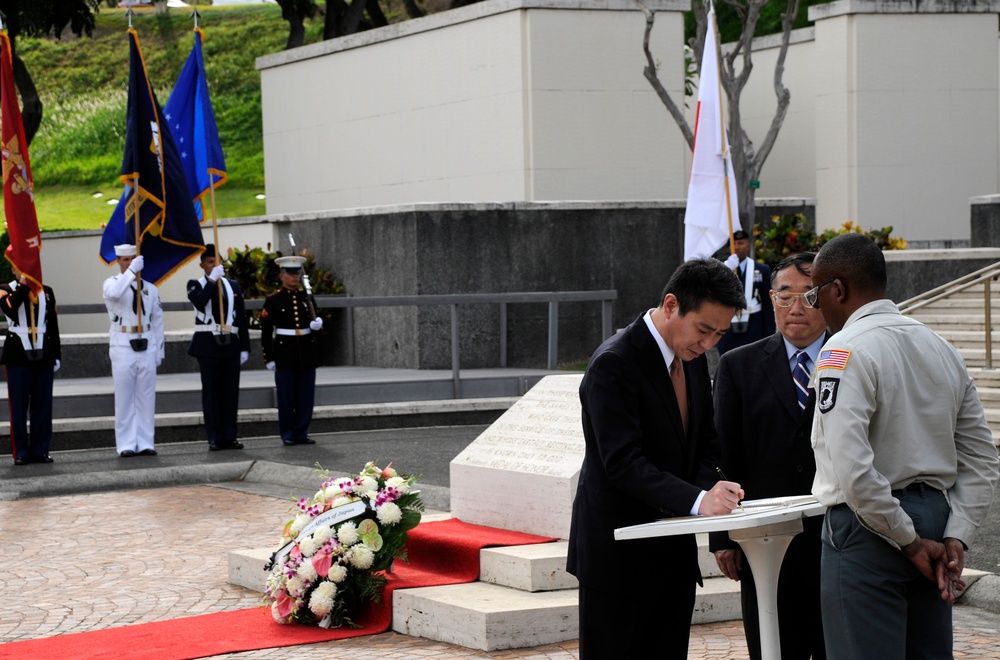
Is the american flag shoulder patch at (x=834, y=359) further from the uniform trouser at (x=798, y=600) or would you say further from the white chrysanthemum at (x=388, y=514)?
the white chrysanthemum at (x=388, y=514)

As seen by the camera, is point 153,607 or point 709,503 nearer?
point 709,503

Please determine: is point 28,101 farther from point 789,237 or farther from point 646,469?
point 646,469

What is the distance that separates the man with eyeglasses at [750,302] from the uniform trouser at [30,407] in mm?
6924

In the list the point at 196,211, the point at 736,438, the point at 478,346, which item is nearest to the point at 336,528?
the point at 736,438

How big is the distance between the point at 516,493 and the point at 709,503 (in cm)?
367

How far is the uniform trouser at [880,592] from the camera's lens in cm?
398

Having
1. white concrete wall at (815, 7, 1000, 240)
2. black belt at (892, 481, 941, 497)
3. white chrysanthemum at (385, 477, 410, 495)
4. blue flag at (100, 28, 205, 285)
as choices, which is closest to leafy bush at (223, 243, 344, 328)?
blue flag at (100, 28, 205, 285)

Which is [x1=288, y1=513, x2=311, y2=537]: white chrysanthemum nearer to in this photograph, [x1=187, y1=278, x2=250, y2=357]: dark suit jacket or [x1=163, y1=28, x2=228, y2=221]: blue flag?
[x1=187, y1=278, x2=250, y2=357]: dark suit jacket

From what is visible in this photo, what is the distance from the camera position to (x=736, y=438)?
514 cm

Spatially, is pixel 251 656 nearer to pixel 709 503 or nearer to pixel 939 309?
pixel 709 503

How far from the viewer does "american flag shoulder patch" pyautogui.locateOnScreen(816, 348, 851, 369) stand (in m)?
3.98

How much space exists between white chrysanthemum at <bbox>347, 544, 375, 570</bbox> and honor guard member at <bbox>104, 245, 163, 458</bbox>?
711 cm

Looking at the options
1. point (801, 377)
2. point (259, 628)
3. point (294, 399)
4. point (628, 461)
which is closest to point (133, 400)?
point (294, 399)

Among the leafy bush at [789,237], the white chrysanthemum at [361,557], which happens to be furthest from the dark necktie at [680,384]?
the leafy bush at [789,237]
